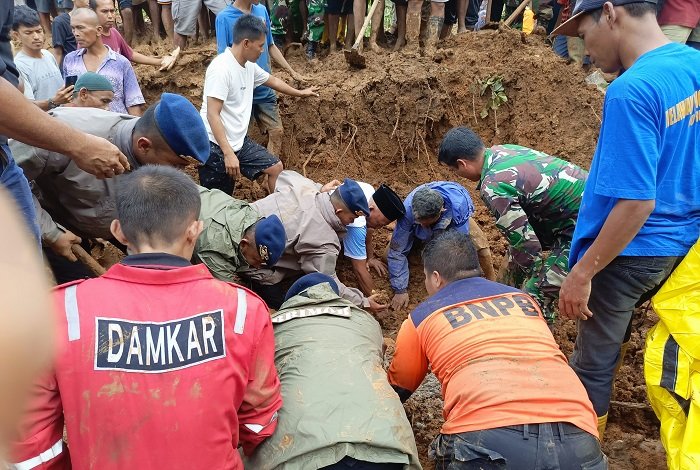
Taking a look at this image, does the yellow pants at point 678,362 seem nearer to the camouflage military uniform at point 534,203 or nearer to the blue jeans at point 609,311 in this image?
the blue jeans at point 609,311

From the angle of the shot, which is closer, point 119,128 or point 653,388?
point 653,388

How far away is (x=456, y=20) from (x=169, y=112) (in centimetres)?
541

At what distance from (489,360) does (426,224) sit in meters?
2.16

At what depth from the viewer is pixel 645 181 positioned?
86.3 inches

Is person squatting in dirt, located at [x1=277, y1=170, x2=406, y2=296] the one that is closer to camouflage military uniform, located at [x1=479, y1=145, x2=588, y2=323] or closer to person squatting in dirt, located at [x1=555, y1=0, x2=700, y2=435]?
camouflage military uniform, located at [x1=479, y1=145, x2=588, y2=323]

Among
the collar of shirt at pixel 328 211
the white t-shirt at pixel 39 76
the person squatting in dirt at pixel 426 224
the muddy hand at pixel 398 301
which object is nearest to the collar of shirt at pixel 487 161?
the person squatting in dirt at pixel 426 224

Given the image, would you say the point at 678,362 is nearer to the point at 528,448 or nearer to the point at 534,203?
the point at 528,448

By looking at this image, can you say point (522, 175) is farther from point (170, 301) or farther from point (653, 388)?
point (170, 301)

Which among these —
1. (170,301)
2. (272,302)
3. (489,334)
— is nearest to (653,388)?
(489,334)

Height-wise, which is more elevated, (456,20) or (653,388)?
(456,20)

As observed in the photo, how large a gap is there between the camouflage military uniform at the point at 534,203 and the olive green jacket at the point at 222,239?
142 centimetres

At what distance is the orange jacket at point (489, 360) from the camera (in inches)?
82.0

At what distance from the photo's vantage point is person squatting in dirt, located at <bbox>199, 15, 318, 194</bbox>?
4383 mm

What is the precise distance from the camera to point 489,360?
2.16 metres
